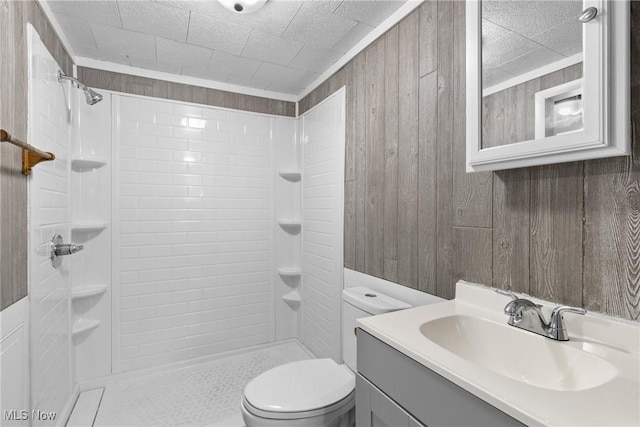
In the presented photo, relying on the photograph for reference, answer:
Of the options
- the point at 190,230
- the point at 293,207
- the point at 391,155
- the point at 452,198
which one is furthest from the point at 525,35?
the point at 190,230

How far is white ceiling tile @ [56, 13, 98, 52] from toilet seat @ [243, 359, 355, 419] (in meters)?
2.10

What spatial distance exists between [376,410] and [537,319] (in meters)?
0.55

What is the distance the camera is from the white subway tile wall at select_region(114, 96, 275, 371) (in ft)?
7.52

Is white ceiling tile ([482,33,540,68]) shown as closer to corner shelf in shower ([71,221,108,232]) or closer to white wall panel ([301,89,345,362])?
white wall panel ([301,89,345,362])

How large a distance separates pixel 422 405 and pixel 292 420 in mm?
658

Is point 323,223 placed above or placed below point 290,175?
below

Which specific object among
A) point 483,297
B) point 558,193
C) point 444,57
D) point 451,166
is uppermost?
point 444,57

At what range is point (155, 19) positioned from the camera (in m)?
1.71

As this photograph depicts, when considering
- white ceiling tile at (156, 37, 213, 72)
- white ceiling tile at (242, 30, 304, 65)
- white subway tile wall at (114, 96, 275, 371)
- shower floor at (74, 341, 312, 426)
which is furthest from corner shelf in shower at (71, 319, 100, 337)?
white ceiling tile at (242, 30, 304, 65)

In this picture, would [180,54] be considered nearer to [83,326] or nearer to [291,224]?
[291,224]

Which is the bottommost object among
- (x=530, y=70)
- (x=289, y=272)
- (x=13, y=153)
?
(x=289, y=272)

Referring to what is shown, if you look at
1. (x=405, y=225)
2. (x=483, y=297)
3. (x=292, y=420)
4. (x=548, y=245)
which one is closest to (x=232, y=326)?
(x=292, y=420)

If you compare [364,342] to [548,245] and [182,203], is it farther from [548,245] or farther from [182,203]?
[182,203]

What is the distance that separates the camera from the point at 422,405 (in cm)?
80
